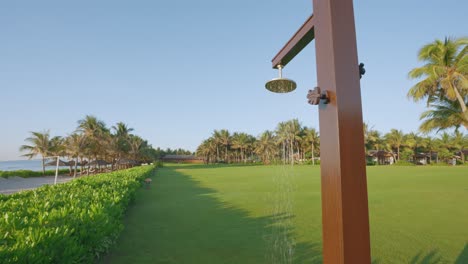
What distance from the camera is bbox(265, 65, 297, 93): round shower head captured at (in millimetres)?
2357

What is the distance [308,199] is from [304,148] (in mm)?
50462

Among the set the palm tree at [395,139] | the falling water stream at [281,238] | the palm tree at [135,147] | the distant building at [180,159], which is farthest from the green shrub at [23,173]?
the palm tree at [395,139]

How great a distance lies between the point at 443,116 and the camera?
11406mm

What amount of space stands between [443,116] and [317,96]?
12949 mm

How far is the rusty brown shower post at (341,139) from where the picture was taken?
152cm

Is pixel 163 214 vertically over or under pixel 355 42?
under

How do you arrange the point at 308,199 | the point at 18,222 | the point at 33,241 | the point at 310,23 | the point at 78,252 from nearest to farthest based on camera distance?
the point at 310,23 → the point at 33,241 → the point at 78,252 → the point at 18,222 → the point at 308,199

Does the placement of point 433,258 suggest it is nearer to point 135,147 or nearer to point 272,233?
point 272,233

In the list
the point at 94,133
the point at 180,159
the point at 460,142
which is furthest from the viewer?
the point at 180,159

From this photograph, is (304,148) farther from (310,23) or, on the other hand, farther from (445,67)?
(310,23)

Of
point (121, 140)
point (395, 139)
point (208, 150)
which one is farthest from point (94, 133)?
point (395, 139)

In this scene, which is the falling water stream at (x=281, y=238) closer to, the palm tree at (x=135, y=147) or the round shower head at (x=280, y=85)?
the round shower head at (x=280, y=85)

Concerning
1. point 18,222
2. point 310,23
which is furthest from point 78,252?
point 310,23

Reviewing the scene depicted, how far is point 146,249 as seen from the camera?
4531mm
